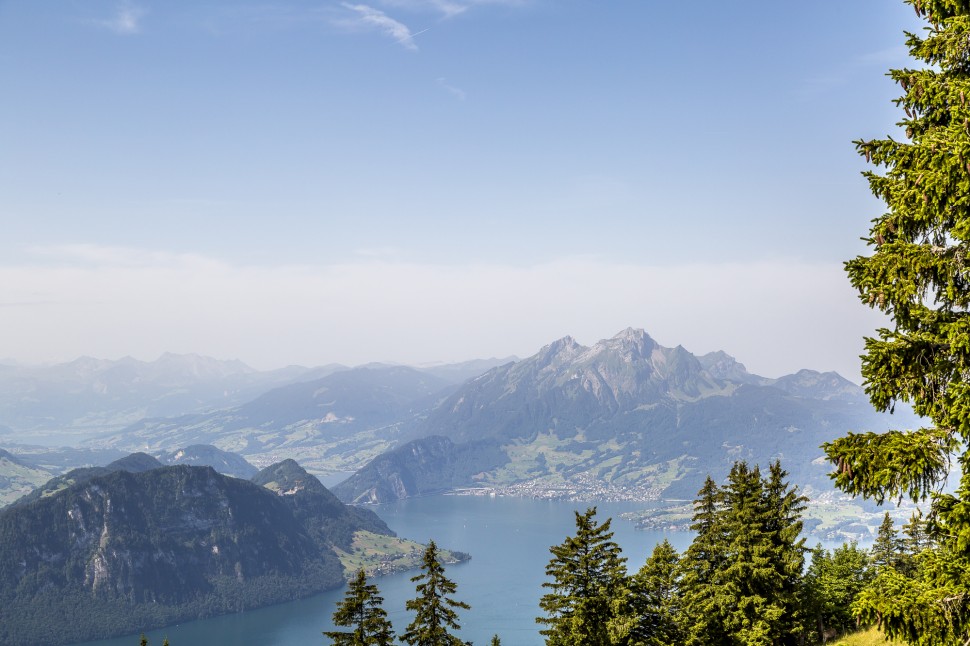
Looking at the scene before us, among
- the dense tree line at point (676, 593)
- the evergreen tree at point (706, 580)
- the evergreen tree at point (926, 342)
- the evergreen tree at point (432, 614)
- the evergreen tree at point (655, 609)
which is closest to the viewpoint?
the evergreen tree at point (926, 342)

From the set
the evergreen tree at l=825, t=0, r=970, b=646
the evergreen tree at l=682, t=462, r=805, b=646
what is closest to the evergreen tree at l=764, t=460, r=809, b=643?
the evergreen tree at l=682, t=462, r=805, b=646

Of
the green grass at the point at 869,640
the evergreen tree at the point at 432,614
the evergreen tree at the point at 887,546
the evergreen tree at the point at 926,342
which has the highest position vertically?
the evergreen tree at the point at 926,342

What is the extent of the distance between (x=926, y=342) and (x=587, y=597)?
2845 centimetres

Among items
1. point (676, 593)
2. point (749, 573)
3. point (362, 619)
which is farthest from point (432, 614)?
point (749, 573)

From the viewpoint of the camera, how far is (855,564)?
215ft

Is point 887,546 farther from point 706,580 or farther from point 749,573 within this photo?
point 749,573

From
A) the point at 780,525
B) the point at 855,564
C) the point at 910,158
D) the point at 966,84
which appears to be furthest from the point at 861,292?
the point at 855,564

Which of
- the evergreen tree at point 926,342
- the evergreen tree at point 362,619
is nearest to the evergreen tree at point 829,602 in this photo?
the evergreen tree at point 362,619

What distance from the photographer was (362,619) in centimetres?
3728

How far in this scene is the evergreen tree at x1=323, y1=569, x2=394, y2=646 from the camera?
36.7m

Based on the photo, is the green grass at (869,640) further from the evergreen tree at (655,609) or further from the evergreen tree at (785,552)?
the evergreen tree at (655,609)

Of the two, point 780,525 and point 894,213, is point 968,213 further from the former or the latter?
point 780,525

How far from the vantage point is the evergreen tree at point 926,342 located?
1097 centimetres

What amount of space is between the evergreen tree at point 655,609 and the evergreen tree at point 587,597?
139 centimetres
